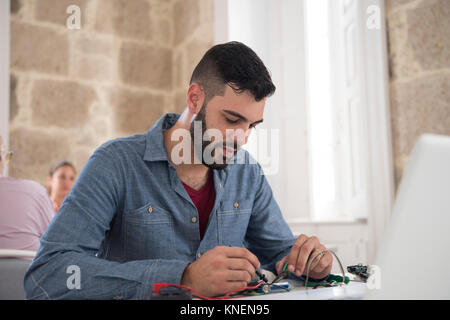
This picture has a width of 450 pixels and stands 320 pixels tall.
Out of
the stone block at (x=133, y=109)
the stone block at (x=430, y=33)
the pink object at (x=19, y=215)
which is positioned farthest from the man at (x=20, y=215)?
the stone block at (x=430, y=33)

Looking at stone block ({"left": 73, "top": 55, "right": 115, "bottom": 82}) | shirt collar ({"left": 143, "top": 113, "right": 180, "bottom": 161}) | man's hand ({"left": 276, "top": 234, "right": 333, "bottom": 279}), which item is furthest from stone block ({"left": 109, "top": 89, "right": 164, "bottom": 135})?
man's hand ({"left": 276, "top": 234, "right": 333, "bottom": 279})

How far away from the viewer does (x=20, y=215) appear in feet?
7.17

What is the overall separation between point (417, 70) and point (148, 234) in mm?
1755

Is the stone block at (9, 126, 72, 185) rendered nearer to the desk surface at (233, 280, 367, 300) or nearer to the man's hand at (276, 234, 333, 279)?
the man's hand at (276, 234, 333, 279)

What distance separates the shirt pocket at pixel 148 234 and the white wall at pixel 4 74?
2327 mm

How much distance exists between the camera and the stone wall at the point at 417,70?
223 cm

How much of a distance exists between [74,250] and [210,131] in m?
0.57

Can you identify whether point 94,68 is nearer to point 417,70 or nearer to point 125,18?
point 125,18

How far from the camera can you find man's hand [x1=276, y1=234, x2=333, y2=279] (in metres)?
1.17

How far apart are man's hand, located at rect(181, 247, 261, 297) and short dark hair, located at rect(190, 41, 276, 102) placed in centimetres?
56

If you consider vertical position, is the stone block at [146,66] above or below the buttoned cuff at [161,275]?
above

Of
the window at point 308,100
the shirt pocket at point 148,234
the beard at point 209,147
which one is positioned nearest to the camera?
the shirt pocket at point 148,234

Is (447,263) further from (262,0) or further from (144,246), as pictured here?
(262,0)

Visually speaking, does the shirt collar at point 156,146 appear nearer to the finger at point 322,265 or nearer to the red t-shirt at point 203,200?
the red t-shirt at point 203,200
